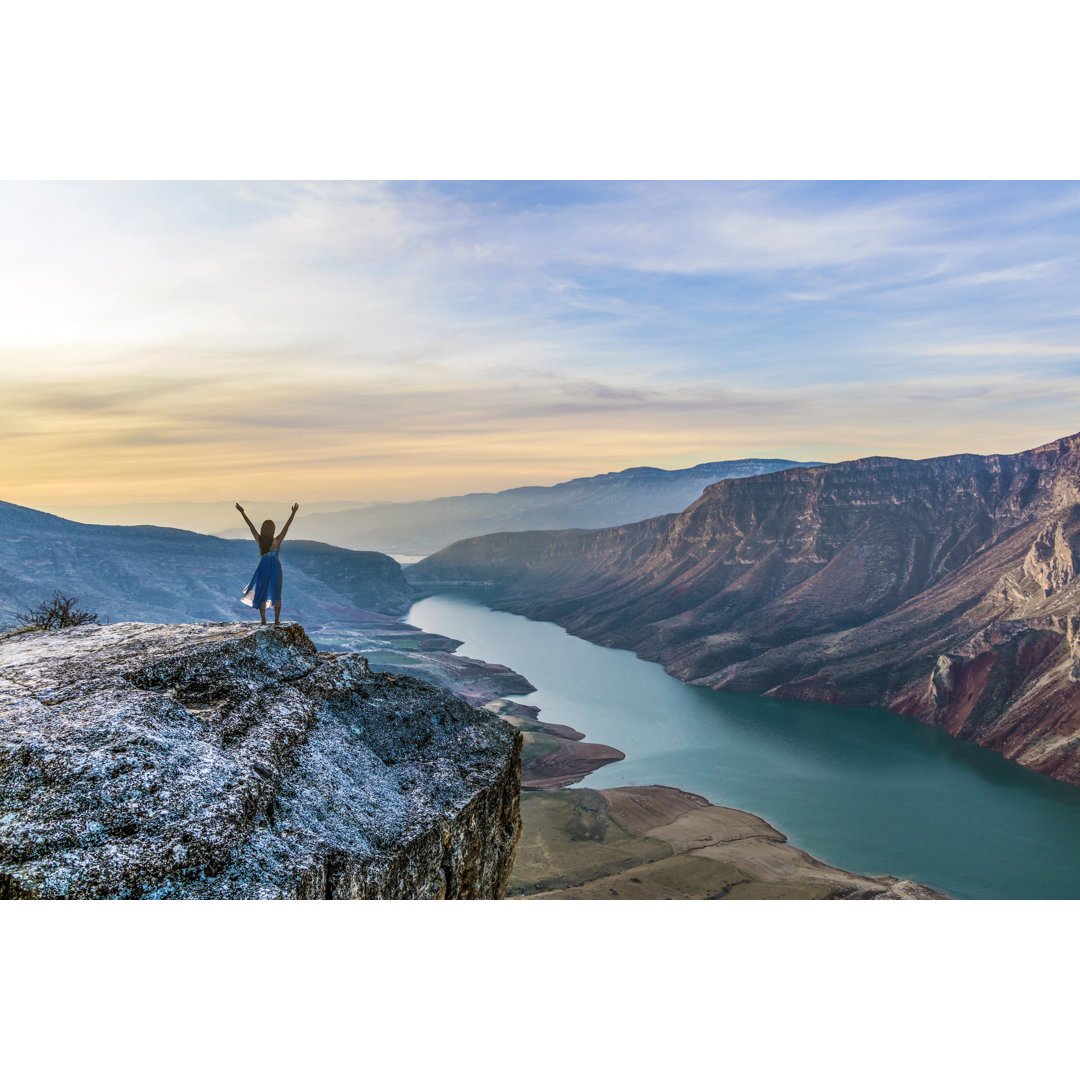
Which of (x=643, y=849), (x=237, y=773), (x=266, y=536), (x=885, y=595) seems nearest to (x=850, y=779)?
(x=643, y=849)

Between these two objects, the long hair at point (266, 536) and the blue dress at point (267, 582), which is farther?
the blue dress at point (267, 582)

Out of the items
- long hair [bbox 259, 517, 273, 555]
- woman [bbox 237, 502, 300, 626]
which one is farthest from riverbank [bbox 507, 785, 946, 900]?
long hair [bbox 259, 517, 273, 555]

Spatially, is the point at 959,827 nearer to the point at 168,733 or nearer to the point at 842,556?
the point at 168,733

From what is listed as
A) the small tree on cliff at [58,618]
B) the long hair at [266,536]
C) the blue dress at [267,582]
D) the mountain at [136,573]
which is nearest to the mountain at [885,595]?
the mountain at [136,573]

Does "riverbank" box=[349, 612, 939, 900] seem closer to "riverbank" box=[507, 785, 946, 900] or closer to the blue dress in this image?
"riverbank" box=[507, 785, 946, 900]

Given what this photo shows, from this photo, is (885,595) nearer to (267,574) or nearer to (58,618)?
(58,618)

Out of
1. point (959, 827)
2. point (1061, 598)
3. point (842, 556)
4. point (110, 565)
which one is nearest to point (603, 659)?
point (842, 556)

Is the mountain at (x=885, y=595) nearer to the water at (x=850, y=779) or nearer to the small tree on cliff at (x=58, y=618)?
the water at (x=850, y=779)
